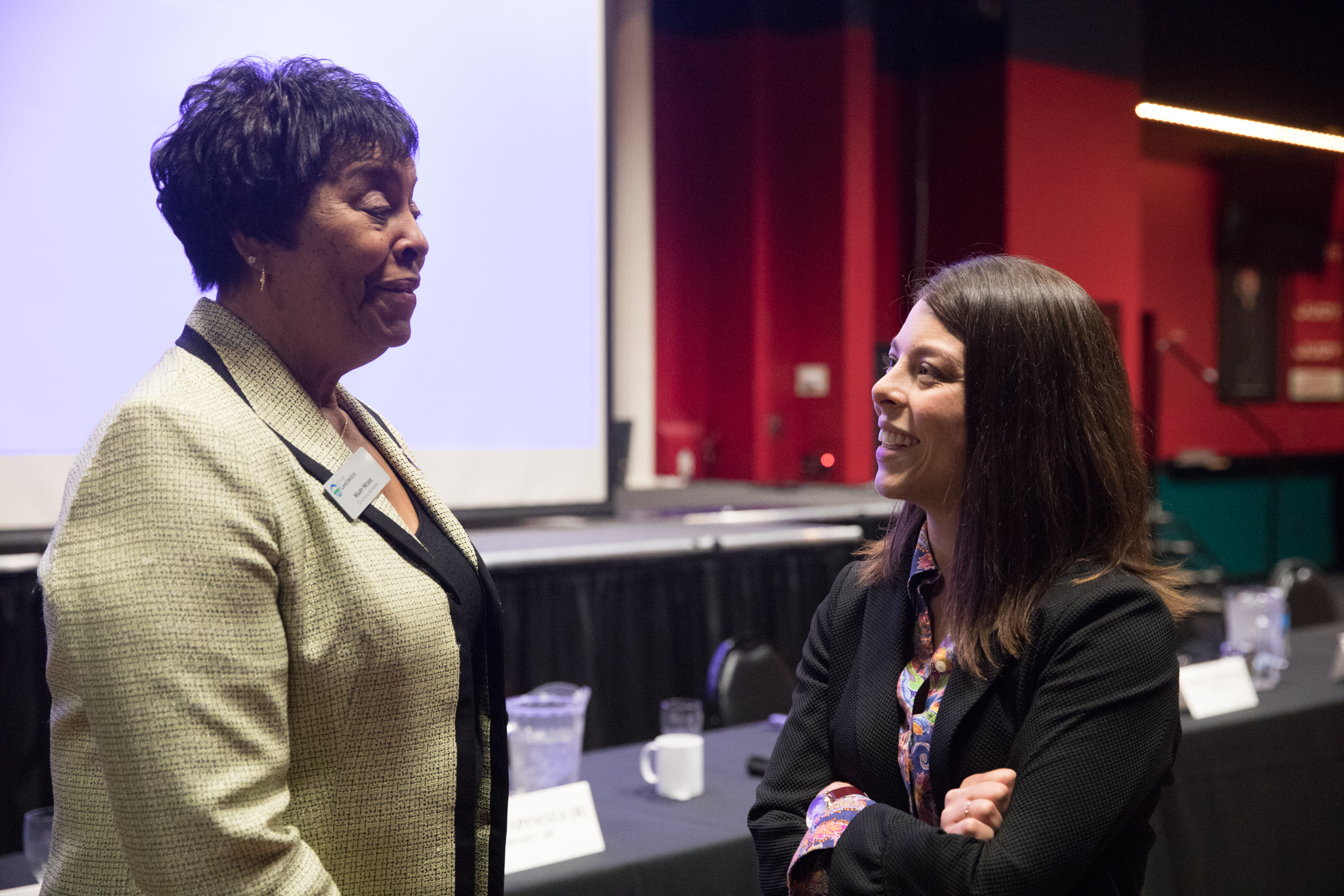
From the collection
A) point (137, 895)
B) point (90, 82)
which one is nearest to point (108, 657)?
point (137, 895)

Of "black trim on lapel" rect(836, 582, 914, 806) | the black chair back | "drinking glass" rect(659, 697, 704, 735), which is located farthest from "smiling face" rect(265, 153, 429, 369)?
the black chair back

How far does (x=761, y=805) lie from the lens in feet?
4.06

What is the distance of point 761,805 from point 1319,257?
9065 mm

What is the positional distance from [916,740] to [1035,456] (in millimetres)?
315

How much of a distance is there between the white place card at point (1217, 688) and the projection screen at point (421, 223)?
2001 mm

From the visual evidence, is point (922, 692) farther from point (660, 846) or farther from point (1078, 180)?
point (1078, 180)

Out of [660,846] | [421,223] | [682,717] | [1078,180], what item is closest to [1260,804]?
[682,717]

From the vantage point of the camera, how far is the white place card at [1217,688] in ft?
7.27

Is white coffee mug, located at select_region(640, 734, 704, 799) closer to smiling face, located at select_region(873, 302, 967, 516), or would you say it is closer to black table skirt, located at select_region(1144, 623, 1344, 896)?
smiling face, located at select_region(873, 302, 967, 516)

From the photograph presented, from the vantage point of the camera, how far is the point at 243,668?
2.76 feet

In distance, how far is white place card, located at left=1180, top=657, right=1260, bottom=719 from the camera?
2.21 metres

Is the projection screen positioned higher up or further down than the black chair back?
higher up

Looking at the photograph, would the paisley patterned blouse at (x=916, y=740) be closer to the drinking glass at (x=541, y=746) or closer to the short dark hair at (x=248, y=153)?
the drinking glass at (x=541, y=746)

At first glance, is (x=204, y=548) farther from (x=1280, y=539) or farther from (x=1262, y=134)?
(x=1280, y=539)
